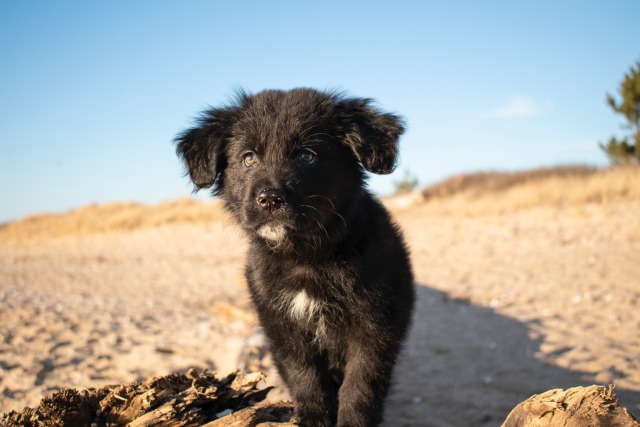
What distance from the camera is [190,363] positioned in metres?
5.03

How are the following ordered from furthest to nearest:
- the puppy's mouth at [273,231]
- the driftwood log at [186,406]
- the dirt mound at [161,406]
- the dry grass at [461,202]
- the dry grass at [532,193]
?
the dry grass at [461,202], the dry grass at [532,193], the puppy's mouth at [273,231], the dirt mound at [161,406], the driftwood log at [186,406]

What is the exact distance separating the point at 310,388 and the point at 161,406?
84cm

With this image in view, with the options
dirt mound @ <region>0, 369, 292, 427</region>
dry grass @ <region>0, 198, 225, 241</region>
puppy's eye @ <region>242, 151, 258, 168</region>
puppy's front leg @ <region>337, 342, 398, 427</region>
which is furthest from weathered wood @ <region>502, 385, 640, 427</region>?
dry grass @ <region>0, 198, 225, 241</region>

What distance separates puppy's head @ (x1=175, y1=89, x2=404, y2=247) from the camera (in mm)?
Answer: 2861

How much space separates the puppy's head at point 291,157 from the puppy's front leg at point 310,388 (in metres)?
0.72

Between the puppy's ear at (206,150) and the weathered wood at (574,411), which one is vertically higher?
the puppy's ear at (206,150)

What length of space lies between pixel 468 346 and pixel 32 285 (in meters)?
7.81

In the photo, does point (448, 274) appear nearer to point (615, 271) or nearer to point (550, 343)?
point (615, 271)

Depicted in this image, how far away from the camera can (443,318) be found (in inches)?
280

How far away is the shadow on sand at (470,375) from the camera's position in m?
4.07

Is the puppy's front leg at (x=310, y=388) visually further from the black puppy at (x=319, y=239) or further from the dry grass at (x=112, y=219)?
the dry grass at (x=112, y=219)

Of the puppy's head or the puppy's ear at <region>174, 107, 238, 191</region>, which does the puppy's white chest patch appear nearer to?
the puppy's head

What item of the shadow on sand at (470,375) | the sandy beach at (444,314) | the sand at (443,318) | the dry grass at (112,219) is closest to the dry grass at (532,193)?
the sandy beach at (444,314)

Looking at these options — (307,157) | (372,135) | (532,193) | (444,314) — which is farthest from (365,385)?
(532,193)
